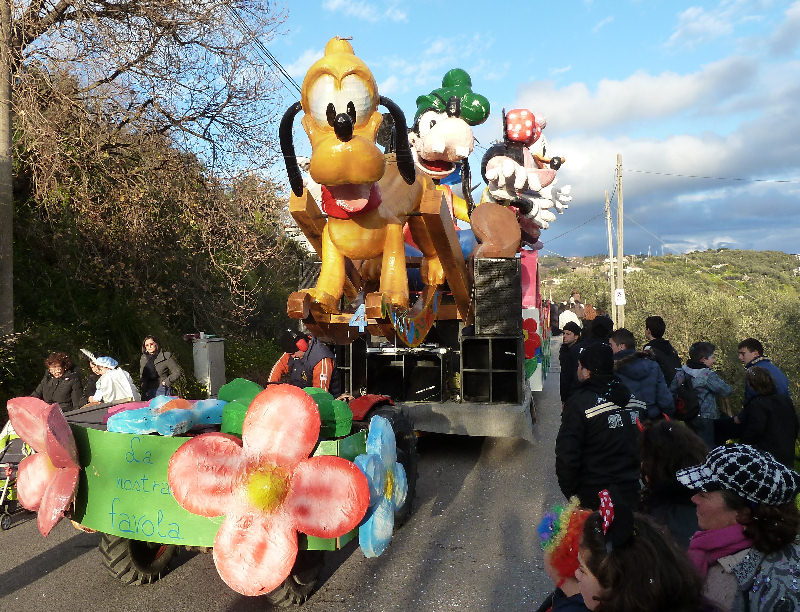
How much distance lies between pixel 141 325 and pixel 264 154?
3809mm

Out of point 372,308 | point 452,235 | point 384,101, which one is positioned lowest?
point 372,308

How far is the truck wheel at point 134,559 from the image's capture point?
3.91 meters

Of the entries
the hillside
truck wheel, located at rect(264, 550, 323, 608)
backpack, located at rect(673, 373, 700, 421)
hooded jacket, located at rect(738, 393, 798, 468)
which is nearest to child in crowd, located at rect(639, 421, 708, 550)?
truck wheel, located at rect(264, 550, 323, 608)

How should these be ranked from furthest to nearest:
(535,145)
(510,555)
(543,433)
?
1. (535,145)
2. (543,433)
3. (510,555)

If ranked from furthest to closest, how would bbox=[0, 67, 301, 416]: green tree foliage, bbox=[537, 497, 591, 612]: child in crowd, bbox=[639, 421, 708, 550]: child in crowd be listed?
bbox=[0, 67, 301, 416]: green tree foliage, bbox=[639, 421, 708, 550]: child in crowd, bbox=[537, 497, 591, 612]: child in crowd

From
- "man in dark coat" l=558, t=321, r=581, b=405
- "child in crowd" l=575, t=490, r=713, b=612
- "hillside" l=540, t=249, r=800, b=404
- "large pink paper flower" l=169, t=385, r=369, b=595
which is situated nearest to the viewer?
"child in crowd" l=575, t=490, r=713, b=612

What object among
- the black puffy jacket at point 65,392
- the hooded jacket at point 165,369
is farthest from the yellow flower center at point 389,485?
the hooded jacket at point 165,369

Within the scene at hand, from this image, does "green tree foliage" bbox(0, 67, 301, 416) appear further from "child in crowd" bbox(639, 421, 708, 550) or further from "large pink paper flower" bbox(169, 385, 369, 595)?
"child in crowd" bbox(639, 421, 708, 550)

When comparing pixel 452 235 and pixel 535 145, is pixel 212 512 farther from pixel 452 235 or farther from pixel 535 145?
pixel 535 145

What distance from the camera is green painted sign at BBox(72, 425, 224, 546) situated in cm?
330

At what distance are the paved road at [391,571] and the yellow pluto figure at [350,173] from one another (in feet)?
6.33

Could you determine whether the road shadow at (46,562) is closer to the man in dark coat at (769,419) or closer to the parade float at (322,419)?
the parade float at (322,419)

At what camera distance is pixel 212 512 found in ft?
10.4

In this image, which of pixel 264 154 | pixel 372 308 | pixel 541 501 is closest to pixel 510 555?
pixel 541 501
